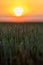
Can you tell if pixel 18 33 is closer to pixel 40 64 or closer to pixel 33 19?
pixel 33 19

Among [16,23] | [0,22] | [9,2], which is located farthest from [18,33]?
[9,2]

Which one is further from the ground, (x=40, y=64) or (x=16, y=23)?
(x=16, y=23)

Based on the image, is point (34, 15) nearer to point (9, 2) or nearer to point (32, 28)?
point (32, 28)

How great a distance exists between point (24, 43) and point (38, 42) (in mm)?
133

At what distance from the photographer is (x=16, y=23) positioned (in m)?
1.28

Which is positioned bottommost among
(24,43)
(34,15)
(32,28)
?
(24,43)

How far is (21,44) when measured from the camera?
1.30m

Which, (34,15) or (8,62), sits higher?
(34,15)

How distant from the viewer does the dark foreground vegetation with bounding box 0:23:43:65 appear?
128 centimetres

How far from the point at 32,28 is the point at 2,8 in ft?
1.10

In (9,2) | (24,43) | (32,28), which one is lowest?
(24,43)

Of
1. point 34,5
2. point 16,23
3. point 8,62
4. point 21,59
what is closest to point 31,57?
point 21,59

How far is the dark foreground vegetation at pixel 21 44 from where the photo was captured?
1.28 metres

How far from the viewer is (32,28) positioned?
129 cm
